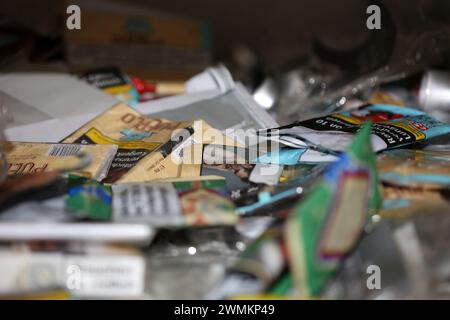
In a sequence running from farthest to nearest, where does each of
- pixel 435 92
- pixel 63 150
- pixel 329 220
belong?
pixel 435 92, pixel 63 150, pixel 329 220

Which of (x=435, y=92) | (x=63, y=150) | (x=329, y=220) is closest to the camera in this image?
(x=329, y=220)

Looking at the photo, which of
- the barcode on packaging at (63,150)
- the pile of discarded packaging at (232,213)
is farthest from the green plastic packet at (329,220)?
the barcode on packaging at (63,150)

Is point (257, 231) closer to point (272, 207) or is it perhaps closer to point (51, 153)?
point (272, 207)

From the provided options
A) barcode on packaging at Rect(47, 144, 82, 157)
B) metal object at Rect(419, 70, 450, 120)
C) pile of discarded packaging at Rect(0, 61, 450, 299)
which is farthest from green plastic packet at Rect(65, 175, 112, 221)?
metal object at Rect(419, 70, 450, 120)

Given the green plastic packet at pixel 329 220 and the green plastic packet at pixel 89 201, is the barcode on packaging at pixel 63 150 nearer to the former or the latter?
the green plastic packet at pixel 89 201

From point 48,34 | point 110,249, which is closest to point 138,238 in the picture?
point 110,249

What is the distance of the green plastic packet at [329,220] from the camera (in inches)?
16.3

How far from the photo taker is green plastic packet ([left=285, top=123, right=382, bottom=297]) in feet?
1.36

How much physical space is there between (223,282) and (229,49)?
0.86 meters

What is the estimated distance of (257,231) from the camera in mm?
514

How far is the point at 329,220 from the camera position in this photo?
1.42 feet

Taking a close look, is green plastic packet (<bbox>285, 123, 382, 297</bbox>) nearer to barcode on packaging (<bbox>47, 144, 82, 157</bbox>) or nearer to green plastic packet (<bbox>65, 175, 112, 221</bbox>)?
green plastic packet (<bbox>65, 175, 112, 221</bbox>)

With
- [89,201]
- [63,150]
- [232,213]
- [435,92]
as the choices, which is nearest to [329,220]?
[232,213]

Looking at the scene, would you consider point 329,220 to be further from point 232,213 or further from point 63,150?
point 63,150
